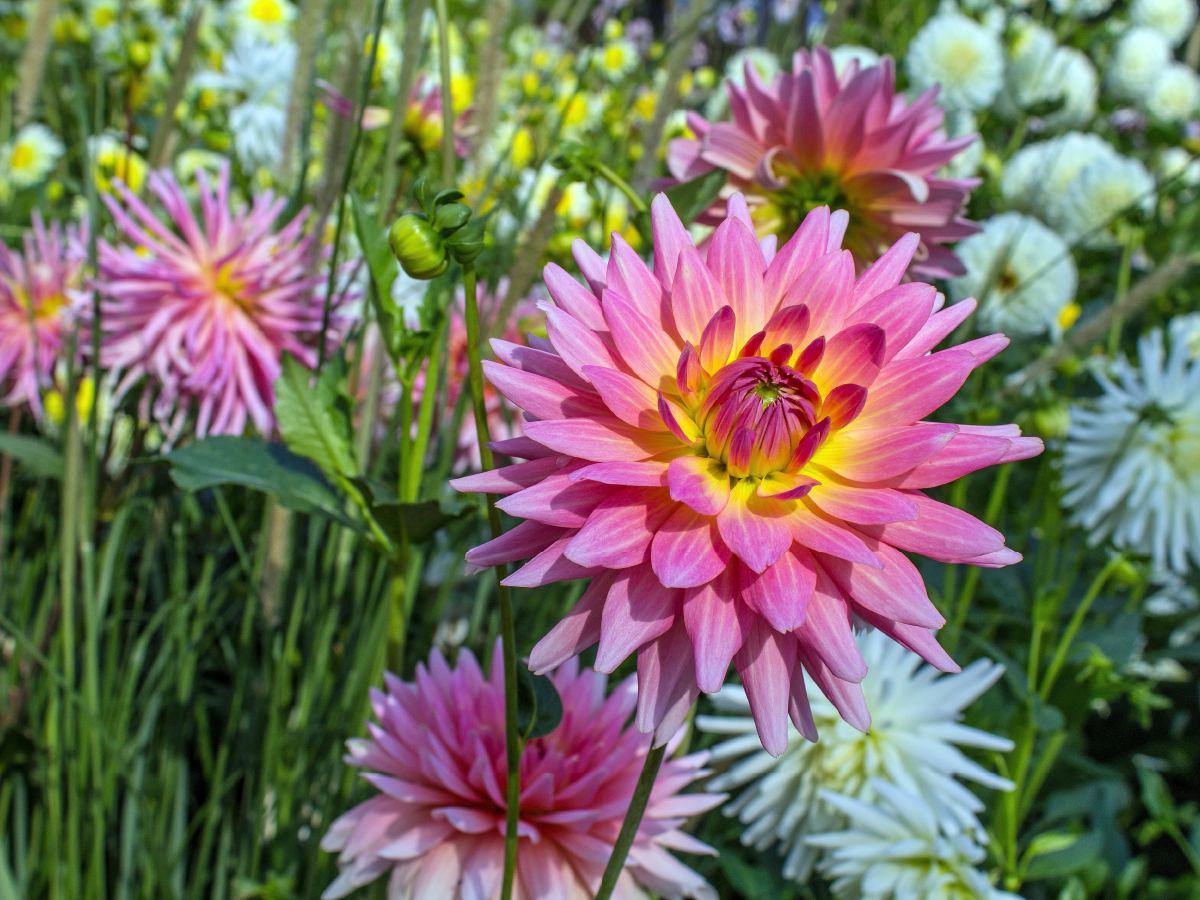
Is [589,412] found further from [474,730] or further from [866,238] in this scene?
[866,238]

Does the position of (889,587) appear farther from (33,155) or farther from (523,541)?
(33,155)

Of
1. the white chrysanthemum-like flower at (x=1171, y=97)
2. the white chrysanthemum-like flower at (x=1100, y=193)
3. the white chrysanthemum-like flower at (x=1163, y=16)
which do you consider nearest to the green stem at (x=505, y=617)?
the white chrysanthemum-like flower at (x=1100, y=193)

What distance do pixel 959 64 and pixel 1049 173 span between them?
0.28 metres

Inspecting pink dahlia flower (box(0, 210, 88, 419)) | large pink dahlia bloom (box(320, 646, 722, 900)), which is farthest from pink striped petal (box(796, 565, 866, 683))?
pink dahlia flower (box(0, 210, 88, 419))

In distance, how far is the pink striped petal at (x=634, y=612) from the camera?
1.17 ft

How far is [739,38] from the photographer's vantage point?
A: 3.34 meters

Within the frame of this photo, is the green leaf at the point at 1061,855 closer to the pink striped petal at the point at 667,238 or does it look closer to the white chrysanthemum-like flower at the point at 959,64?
the pink striped petal at the point at 667,238

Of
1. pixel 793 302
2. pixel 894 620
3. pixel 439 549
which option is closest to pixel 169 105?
pixel 439 549

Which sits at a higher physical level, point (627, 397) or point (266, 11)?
point (266, 11)

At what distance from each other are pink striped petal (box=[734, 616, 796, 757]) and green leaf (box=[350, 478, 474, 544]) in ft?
0.67

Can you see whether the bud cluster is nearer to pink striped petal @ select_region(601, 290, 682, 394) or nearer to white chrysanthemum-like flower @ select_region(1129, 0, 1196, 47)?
pink striped petal @ select_region(601, 290, 682, 394)

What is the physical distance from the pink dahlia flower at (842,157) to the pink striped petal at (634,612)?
413mm

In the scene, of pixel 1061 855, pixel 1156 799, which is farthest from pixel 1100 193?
pixel 1061 855

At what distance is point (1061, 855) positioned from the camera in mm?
794
